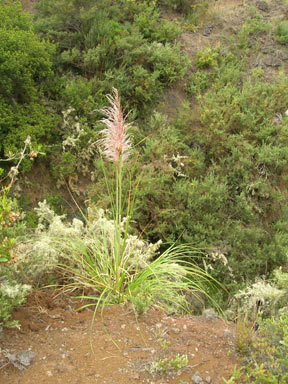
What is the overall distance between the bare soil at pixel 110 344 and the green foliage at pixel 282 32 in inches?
281

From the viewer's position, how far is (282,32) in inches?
322

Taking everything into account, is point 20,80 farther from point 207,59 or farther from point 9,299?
point 9,299

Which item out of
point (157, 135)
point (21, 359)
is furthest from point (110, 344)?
point (157, 135)

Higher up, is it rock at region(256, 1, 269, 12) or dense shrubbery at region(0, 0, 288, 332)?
rock at region(256, 1, 269, 12)

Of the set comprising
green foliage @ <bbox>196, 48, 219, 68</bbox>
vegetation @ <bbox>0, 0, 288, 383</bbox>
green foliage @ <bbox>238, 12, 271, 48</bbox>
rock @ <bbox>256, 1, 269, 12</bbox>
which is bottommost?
vegetation @ <bbox>0, 0, 288, 383</bbox>

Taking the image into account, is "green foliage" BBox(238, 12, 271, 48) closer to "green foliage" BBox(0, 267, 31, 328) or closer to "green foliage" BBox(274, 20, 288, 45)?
"green foliage" BBox(274, 20, 288, 45)

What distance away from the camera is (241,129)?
632cm

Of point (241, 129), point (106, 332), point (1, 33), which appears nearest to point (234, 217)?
point (241, 129)

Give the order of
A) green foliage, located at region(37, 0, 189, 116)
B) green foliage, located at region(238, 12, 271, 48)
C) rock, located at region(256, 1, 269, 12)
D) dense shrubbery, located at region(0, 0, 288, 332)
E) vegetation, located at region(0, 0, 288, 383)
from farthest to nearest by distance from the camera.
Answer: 1. rock, located at region(256, 1, 269, 12)
2. green foliage, located at region(238, 12, 271, 48)
3. green foliage, located at region(37, 0, 189, 116)
4. dense shrubbery, located at region(0, 0, 288, 332)
5. vegetation, located at region(0, 0, 288, 383)

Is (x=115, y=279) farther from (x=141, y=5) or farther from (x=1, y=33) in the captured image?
(x=141, y=5)

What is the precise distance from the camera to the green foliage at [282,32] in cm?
810

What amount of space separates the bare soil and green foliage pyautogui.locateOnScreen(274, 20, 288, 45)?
715cm

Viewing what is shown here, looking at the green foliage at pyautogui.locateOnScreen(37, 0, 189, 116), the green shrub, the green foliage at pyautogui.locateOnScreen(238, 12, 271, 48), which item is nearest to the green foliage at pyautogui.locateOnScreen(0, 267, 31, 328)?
the green shrub

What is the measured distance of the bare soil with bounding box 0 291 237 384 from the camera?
2.35 m
